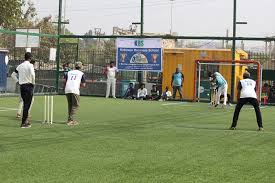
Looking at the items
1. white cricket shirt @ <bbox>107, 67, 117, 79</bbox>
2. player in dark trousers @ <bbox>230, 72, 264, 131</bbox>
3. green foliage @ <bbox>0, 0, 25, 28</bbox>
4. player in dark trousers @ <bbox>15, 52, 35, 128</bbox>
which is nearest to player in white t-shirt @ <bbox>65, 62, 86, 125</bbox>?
player in dark trousers @ <bbox>15, 52, 35, 128</bbox>

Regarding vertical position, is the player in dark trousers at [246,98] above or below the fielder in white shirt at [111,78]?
below

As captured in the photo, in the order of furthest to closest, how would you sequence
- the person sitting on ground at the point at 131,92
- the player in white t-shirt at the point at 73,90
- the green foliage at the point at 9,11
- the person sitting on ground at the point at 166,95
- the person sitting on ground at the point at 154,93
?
the green foliage at the point at 9,11 → the person sitting on ground at the point at 131,92 → the person sitting on ground at the point at 154,93 → the person sitting on ground at the point at 166,95 → the player in white t-shirt at the point at 73,90

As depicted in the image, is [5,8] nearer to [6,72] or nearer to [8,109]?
[6,72]

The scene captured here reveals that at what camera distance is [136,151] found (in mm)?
10812

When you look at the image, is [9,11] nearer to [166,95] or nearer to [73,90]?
[166,95]

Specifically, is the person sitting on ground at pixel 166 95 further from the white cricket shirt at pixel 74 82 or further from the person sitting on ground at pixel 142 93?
the white cricket shirt at pixel 74 82

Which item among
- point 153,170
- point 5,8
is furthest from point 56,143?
point 5,8

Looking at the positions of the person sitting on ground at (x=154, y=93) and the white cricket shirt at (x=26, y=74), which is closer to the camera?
the white cricket shirt at (x=26, y=74)

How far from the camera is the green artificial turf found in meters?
8.41

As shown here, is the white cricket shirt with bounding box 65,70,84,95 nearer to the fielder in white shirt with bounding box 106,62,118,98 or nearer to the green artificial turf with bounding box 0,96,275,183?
the green artificial turf with bounding box 0,96,275,183

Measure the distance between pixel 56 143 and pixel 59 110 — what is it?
864 centimetres

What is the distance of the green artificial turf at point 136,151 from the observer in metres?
8.41

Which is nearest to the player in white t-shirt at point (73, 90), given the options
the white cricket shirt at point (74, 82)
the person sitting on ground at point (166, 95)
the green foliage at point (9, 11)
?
the white cricket shirt at point (74, 82)

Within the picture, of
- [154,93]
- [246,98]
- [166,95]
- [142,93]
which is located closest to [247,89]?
[246,98]
